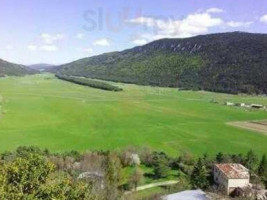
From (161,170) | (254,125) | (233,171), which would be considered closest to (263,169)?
(233,171)

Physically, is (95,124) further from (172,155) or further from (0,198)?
(0,198)

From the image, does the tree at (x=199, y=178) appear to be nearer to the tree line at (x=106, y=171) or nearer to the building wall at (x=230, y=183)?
the tree line at (x=106, y=171)

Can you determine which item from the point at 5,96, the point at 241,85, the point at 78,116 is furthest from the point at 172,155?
the point at 241,85

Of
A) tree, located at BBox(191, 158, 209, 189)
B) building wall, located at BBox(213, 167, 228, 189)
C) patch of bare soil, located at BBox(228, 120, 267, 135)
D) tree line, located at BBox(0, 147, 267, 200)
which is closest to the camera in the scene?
tree line, located at BBox(0, 147, 267, 200)

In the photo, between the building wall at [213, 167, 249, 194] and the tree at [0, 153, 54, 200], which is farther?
the building wall at [213, 167, 249, 194]

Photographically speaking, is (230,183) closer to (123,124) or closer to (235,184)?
(235,184)

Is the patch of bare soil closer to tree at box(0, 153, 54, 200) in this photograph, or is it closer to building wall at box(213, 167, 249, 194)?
building wall at box(213, 167, 249, 194)

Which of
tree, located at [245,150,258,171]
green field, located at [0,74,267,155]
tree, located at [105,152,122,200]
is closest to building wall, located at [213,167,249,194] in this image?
tree, located at [245,150,258,171]
